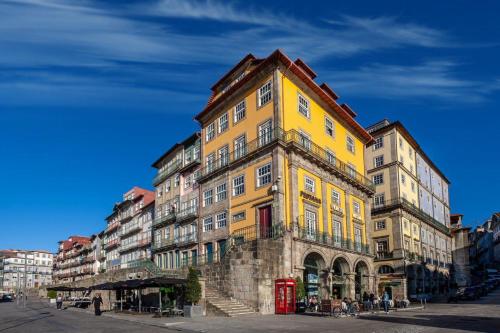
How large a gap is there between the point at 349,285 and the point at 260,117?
642 inches

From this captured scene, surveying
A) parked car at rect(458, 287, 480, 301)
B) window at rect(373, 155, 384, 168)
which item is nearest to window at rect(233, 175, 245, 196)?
parked car at rect(458, 287, 480, 301)

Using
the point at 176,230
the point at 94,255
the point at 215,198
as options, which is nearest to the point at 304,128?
the point at 215,198

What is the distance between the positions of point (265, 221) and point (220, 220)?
661 cm

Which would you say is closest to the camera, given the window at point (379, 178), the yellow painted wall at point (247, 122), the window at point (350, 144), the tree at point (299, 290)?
the tree at point (299, 290)

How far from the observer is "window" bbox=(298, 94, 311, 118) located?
3764cm

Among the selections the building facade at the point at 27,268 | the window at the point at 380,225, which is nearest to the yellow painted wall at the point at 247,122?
A: the window at the point at 380,225

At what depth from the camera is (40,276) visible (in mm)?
175875

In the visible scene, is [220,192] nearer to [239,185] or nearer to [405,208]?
[239,185]

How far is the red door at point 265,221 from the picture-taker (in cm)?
3362

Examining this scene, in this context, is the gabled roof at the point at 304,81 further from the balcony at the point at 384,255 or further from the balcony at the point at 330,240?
the balcony at the point at 384,255

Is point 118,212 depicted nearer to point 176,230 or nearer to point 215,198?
point 176,230

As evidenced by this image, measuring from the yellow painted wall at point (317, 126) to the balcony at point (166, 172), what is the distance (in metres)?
18.6

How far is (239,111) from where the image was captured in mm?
39625

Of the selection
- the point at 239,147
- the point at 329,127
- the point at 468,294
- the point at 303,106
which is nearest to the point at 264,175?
the point at 239,147
